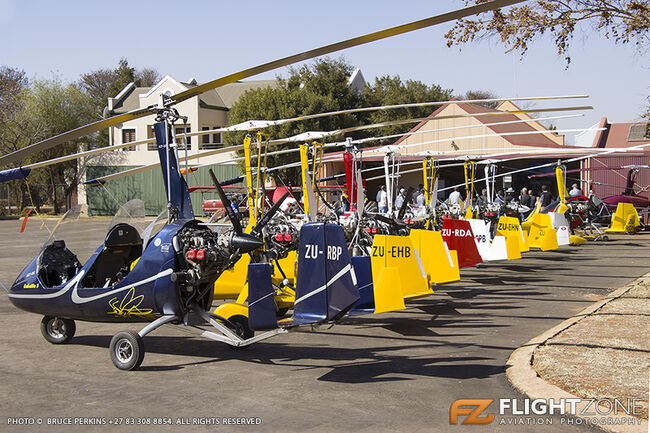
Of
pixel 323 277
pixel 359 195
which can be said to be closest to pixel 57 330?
pixel 323 277

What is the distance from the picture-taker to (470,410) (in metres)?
4.99

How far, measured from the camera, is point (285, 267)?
956 centimetres

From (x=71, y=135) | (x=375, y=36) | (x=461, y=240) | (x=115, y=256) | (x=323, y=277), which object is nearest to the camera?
(x=375, y=36)

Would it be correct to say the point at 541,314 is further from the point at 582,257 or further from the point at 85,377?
the point at 582,257

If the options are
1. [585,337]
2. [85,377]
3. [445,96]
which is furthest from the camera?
[445,96]

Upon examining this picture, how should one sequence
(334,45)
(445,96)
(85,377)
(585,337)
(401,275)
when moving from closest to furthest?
(334,45)
(85,377)
(585,337)
(401,275)
(445,96)

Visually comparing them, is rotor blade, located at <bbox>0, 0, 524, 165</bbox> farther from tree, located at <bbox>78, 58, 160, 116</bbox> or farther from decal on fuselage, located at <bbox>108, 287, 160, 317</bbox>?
tree, located at <bbox>78, 58, 160, 116</bbox>

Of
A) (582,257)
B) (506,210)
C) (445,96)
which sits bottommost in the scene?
(582,257)

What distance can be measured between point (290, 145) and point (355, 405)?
32.9 metres

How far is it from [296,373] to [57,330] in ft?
11.0

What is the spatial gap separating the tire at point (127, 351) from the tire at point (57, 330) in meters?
1.44

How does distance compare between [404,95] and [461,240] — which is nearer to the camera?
[461,240]

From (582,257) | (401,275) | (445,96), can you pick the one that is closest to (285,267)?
(401,275)

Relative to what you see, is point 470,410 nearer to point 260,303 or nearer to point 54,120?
point 260,303
